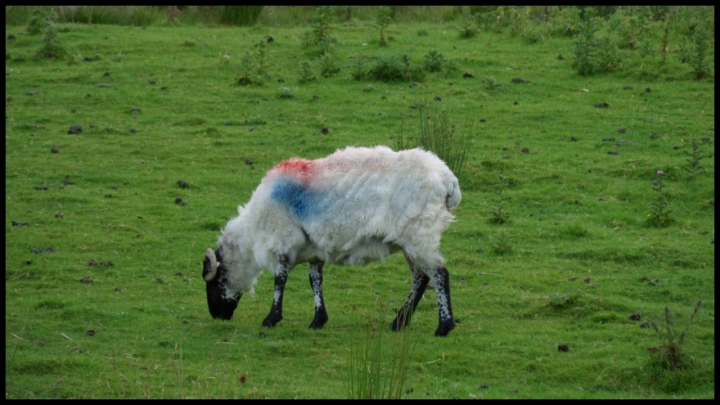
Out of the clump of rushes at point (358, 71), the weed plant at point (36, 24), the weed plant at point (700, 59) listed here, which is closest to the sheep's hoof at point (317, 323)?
the clump of rushes at point (358, 71)

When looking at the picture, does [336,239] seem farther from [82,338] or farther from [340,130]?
[340,130]

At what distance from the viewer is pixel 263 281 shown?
11.7 m

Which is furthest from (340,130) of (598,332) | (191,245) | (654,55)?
(598,332)

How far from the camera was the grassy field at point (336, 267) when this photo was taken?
845cm

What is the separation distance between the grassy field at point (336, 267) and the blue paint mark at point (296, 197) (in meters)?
1.23

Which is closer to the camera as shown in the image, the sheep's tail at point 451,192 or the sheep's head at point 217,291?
the sheep's tail at point 451,192

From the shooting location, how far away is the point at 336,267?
12.1 metres

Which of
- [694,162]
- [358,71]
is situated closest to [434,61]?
[358,71]

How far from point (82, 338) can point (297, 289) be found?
284 cm

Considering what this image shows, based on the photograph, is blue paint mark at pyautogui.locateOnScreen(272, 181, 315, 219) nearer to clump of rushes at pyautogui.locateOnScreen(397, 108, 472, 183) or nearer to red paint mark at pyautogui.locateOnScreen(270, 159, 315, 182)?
red paint mark at pyautogui.locateOnScreen(270, 159, 315, 182)

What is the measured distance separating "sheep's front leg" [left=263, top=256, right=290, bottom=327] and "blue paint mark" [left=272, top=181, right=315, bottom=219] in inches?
22.4

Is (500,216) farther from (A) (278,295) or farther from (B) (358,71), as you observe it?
(B) (358,71)

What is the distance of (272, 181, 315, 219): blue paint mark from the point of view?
32.3 ft

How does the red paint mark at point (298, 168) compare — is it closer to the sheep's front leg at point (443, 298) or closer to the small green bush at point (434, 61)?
the sheep's front leg at point (443, 298)
